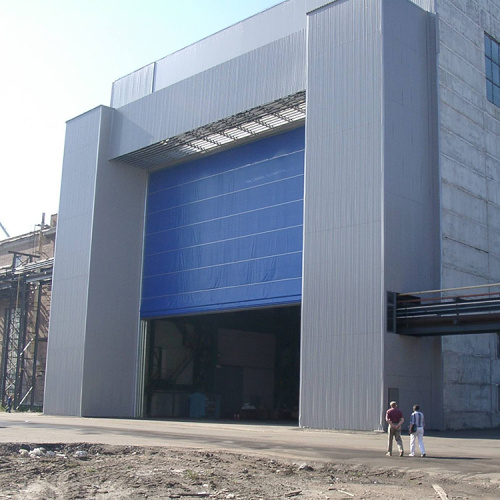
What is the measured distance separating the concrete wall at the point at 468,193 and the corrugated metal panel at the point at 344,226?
15.6 ft

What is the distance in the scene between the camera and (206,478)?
14.4 m

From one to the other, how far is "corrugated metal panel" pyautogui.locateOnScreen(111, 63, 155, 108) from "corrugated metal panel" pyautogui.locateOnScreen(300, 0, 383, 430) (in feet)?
62.9

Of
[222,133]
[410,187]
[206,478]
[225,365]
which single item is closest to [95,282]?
[222,133]

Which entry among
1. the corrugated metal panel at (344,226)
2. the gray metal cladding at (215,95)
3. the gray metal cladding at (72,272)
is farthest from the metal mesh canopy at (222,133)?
the gray metal cladding at (72,272)

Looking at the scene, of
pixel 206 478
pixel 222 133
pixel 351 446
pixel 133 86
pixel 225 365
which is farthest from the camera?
pixel 225 365

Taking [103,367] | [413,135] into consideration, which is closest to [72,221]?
[103,367]

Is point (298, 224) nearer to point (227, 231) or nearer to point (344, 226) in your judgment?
point (344, 226)

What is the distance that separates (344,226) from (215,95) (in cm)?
1344

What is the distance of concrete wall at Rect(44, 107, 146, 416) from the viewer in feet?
153

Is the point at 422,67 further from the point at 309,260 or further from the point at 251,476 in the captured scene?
the point at 251,476

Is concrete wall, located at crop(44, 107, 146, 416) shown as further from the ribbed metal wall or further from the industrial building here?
the ribbed metal wall

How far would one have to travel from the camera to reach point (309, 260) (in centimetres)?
3497

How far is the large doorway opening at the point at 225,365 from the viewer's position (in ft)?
165

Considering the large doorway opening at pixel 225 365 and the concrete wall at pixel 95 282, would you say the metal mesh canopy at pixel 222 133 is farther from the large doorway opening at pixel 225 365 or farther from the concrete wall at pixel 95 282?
the large doorway opening at pixel 225 365
